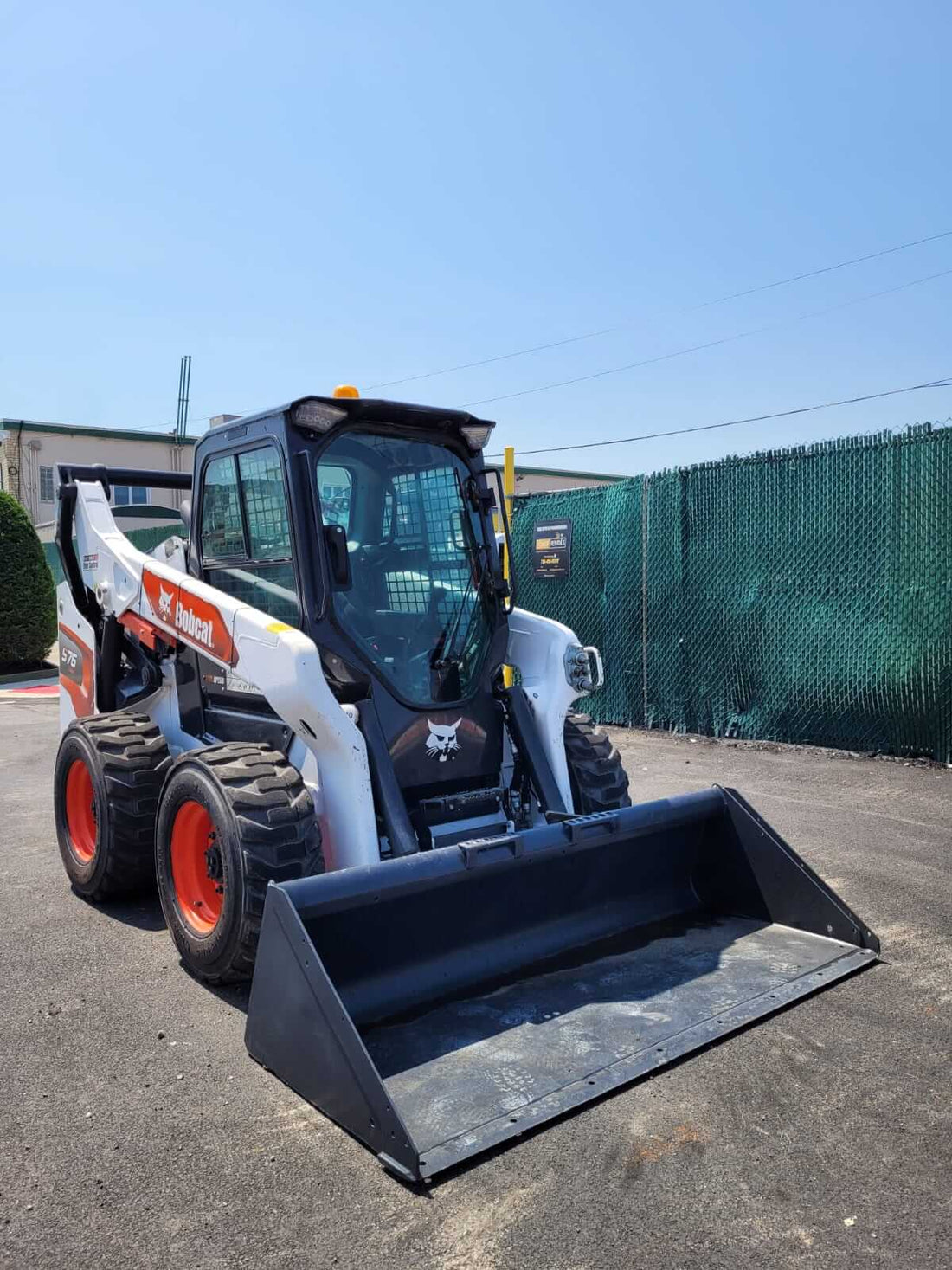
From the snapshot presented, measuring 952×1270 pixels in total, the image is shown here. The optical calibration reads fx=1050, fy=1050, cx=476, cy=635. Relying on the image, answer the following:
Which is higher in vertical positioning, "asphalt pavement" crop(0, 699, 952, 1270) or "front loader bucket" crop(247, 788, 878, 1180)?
"front loader bucket" crop(247, 788, 878, 1180)

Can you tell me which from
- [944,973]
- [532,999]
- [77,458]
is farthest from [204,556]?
[77,458]

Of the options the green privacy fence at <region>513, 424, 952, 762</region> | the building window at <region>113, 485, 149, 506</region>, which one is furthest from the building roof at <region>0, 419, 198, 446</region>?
the green privacy fence at <region>513, 424, 952, 762</region>

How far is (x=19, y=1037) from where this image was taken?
382 centimetres

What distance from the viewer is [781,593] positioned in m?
9.09

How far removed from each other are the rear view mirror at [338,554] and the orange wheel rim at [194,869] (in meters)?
1.10

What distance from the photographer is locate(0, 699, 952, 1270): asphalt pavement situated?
2.60 m

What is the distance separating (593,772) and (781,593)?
462 centimetres

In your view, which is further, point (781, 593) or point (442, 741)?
point (781, 593)

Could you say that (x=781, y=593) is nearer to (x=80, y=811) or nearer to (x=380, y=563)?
(x=380, y=563)

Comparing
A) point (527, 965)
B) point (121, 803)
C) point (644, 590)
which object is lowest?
point (527, 965)

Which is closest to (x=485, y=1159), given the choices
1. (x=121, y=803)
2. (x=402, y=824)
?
(x=402, y=824)

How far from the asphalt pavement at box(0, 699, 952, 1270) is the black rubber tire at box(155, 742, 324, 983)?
0.22 meters

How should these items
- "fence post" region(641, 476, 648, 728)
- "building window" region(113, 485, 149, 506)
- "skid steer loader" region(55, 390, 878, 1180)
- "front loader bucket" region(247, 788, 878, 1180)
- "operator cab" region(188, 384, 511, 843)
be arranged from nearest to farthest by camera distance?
1. "front loader bucket" region(247, 788, 878, 1180)
2. "skid steer loader" region(55, 390, 878, 1180)
3. "operator cab" region(188, 384, 511, 843)
4. "fence post" region(641, 476, 648, 728)
5. "building window" region(113, 485, 149, 506)

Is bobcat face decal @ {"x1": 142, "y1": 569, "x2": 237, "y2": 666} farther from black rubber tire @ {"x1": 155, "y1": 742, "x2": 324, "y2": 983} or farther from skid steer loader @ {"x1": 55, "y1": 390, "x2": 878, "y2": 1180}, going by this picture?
black rubber tire @ {"x1": 155, "y1": 742, "x2": 324, "y2": 983}
